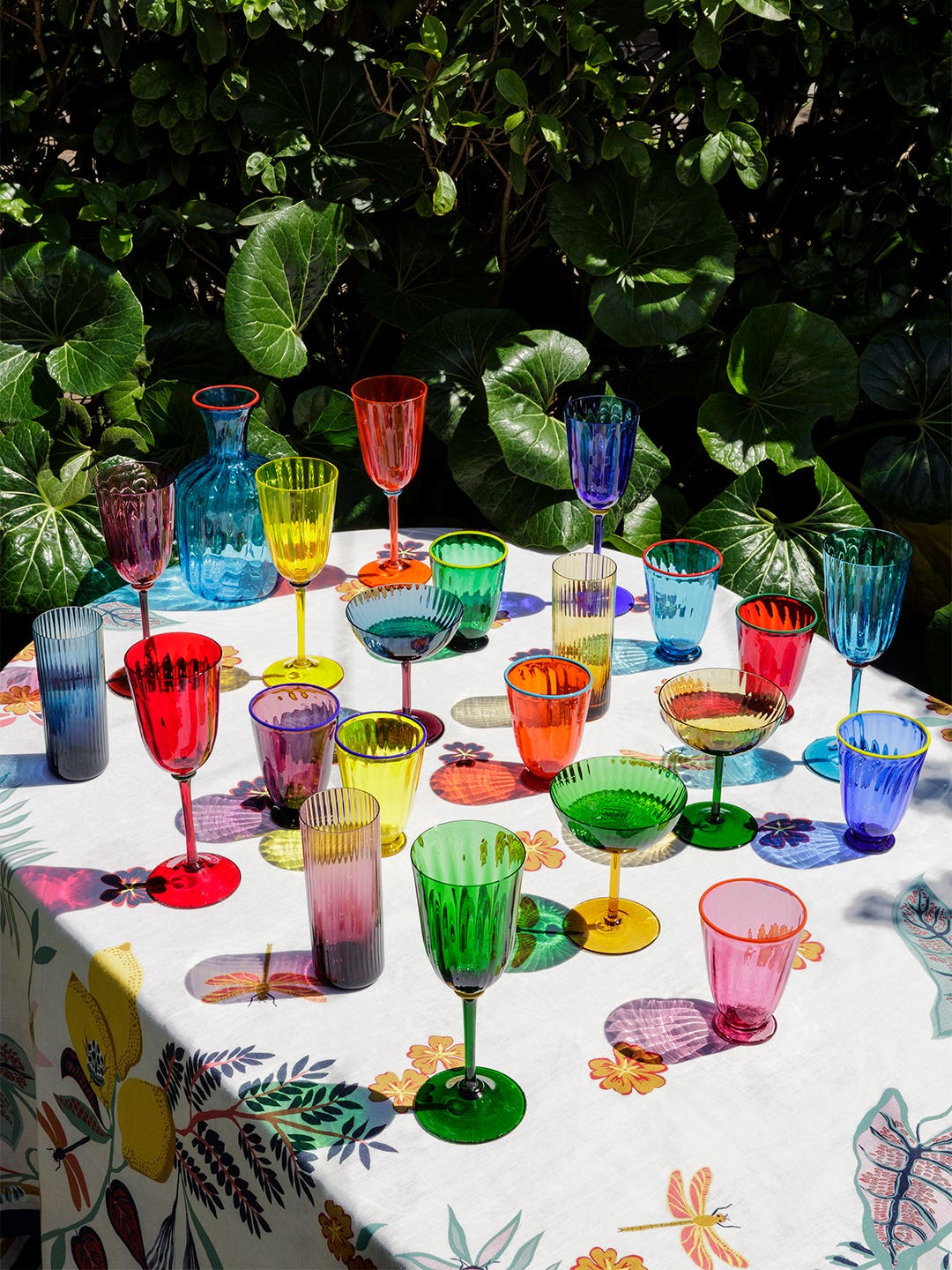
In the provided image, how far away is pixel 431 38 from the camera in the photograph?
2293 millimetres

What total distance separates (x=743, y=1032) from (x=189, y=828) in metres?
0.50

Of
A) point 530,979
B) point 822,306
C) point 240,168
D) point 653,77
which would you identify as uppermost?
point 653,77

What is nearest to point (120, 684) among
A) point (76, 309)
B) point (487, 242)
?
point (76, 309)

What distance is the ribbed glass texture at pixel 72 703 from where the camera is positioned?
50.8 inches

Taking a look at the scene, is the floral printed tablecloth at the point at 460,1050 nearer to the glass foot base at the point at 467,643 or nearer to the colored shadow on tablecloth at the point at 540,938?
the colored shadow on tablecloth at the point at 540,938

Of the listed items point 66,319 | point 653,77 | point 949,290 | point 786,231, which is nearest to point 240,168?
point 66,319

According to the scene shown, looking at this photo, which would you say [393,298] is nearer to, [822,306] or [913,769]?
[822,306]

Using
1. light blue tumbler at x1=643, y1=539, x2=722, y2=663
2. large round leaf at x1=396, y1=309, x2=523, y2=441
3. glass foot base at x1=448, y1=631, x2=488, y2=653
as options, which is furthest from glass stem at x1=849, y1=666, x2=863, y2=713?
large round leaf at x1=396, y1=309, x2=523, y2=441

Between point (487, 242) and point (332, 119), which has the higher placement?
point (332, 119)

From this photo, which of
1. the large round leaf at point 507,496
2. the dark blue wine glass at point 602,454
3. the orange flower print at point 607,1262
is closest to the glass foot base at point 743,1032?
the orange flower print at point 607,1262

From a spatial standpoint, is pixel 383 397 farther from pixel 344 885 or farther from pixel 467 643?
pixel 344 885

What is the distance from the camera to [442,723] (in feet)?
4.63

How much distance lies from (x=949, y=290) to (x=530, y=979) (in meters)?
2.33

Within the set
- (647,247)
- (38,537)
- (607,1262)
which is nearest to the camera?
(607,1262)
